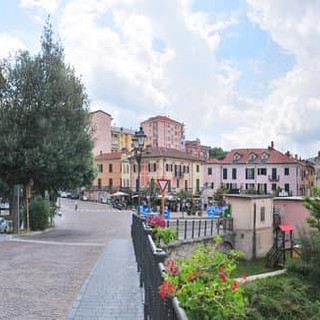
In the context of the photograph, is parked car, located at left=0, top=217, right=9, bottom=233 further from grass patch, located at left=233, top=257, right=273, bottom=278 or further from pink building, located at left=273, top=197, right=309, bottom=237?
pink building, located at left=273, top=197, right=309, bottom=237

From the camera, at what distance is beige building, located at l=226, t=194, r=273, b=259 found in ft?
132

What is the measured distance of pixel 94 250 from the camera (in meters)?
19.7

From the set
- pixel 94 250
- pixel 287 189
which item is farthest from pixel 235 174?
pixel 94 250

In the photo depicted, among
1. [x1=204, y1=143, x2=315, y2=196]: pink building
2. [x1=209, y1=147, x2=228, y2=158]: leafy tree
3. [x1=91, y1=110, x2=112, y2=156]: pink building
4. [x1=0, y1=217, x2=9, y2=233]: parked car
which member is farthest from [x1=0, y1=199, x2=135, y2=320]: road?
[x1=209, y1=147, x2=228, y2=158]: leafy tree

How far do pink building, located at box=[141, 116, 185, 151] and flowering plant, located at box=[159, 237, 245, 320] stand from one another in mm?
122589

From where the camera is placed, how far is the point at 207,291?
13.0ft

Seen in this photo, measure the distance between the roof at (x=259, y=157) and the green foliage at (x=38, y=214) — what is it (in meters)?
58.1

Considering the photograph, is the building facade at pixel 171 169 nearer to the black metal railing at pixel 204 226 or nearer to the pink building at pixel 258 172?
the pink building at pixel 258 172

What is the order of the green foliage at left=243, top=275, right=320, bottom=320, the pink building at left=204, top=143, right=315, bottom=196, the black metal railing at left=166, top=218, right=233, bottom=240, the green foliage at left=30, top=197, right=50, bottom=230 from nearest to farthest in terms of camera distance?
the green foliage at left=243, top=275, right=320, bottom=320 < the green foliage at left=30, top=197, right=50, bottom=230 < the black metal railing at left=166, top=218, right=233, bottom=240 < the pink building at left=204, top=143, right=315, bottom=196

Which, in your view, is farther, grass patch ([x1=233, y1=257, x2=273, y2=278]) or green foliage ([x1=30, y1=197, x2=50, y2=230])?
grass patch ([x1=233, y1=257, x2=273, y2=278])

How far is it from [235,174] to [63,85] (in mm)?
61012

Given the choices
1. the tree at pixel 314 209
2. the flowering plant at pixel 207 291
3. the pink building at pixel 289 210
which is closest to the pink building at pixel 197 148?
the pink building at pixel 289 210

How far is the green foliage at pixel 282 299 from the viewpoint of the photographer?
84.3 ft

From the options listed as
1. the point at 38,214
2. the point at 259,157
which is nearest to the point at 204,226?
the point at 38,214
